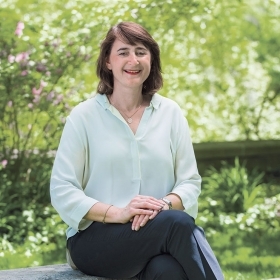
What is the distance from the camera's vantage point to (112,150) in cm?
280

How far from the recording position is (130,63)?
283 cm

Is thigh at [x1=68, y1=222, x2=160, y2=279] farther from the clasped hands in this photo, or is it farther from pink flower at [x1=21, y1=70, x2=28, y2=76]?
pink flower at [x1=21, y1=70, x2=28, y2=76]

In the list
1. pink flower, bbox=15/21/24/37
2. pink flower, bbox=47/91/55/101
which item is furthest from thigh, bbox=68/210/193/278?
pink flower, bbox=15/21/24/37

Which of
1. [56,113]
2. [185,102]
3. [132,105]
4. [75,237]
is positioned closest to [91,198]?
[75,237]

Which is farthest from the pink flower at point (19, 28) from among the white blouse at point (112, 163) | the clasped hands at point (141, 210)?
the clasped hands at point (141, 210)

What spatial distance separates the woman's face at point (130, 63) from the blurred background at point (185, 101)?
1.89 metres

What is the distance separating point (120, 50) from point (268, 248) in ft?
8.04

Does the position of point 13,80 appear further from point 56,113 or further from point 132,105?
point 132,105

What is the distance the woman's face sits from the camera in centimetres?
285

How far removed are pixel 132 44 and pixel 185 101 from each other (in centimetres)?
275

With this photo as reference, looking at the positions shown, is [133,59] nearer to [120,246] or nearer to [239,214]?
[120,246]

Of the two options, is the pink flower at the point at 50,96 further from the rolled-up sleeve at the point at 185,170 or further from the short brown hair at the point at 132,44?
the rolled-up sleeve at the point at 185,170

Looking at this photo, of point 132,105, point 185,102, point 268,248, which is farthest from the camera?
point 185,102

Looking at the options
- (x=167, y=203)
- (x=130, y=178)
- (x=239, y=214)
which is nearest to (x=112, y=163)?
(x=130, y=178)
